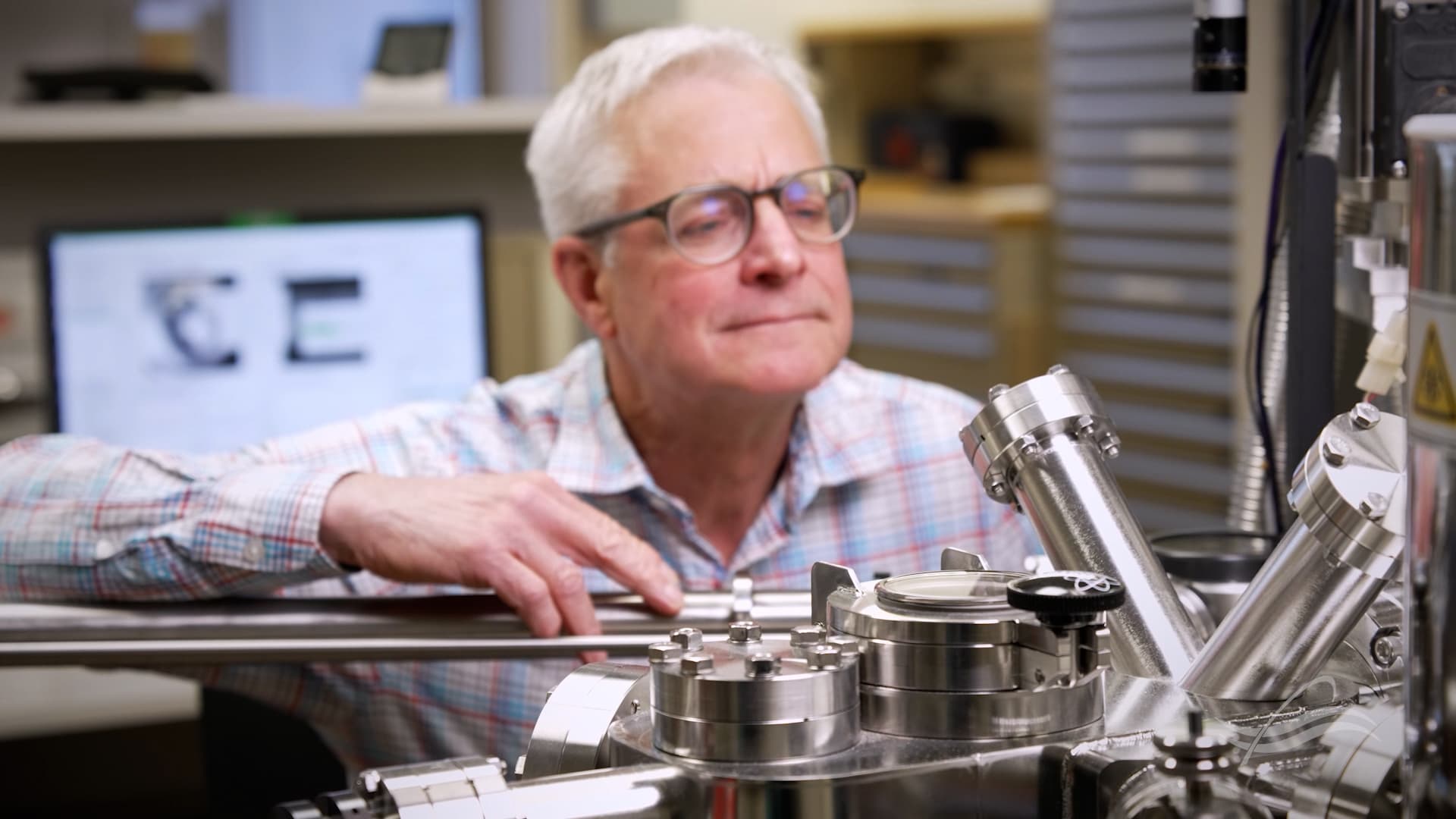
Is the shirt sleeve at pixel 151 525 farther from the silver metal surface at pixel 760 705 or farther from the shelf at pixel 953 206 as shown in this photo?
the shelf at pixel 953 206

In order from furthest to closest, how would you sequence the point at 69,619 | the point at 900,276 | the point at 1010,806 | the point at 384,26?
the point at 900,276 → the point at 384,26 → the point at 69,619 → the point at 1010,806

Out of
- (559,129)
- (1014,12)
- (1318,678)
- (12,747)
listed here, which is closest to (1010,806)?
(1318,678)

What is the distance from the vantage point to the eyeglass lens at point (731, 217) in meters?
1.36

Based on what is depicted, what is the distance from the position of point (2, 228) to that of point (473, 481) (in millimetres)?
1836

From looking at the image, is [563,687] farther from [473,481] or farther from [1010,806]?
[473,481]

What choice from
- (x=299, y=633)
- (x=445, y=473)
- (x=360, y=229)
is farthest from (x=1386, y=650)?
(x=360, y=229)

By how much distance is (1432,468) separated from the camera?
1.39 feet

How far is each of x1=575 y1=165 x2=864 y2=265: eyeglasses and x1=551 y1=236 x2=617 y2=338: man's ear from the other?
98 mm

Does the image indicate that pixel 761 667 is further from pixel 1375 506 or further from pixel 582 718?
pixel 1375 506

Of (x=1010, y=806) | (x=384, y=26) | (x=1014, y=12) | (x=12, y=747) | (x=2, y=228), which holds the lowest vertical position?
(x=12, y=747)

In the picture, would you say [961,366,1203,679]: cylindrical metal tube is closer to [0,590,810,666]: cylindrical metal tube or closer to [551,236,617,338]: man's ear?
[0,590,810,666]: cylindrical metal tube

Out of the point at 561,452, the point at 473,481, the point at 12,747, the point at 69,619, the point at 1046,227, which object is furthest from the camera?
the point at 1046,227

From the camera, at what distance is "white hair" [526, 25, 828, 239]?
1443 millimetres

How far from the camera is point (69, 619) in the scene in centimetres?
84
